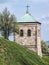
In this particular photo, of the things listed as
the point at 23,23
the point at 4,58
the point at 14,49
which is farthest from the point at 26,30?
the point at 4,58

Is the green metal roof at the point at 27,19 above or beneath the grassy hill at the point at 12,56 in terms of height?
above

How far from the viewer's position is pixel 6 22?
78812mm

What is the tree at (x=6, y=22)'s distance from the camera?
7825 cm

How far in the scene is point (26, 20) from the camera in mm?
91062

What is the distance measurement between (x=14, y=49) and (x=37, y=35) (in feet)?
141

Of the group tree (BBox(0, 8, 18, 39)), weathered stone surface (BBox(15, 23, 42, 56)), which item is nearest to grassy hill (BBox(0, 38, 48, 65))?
tree (BBox(0, 8, 18, 39))

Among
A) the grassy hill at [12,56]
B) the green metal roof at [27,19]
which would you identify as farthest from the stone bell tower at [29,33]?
the grassy hill at [12,56]

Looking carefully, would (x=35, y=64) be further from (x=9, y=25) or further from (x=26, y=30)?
(x=26, y=30)

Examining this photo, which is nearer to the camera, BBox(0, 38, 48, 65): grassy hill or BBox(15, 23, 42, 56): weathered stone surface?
BBox(0, 38, 48, 65): grassy hill

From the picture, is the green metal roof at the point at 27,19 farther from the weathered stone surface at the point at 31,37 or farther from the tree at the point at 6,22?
the tree at the point at 6,22

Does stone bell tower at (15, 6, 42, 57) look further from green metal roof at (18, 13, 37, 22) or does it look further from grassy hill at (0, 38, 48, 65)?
grassy hill at (0, 38, 48, 65)

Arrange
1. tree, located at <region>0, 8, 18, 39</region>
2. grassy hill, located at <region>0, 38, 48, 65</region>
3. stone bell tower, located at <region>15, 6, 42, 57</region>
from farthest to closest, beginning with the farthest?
stone bell tower, located at <region>15, 6, 42, 57</region>
tree, located at <region>0, 8, 18, 39</region>
grassy hill, located at <region>0, 38, 48, 65</region>

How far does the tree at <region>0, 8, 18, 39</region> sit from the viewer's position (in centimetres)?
7825

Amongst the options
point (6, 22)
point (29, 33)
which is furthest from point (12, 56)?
point (29, 33)
